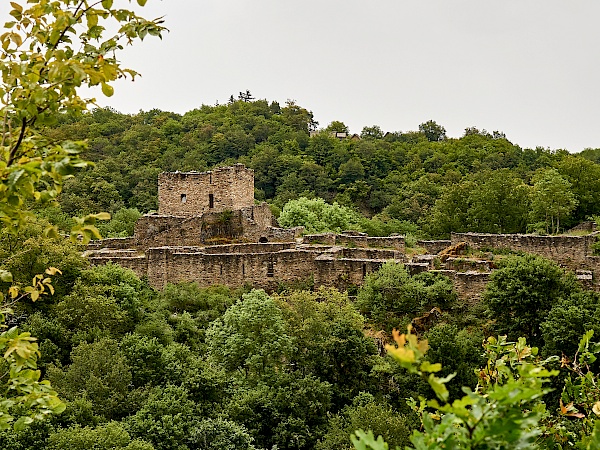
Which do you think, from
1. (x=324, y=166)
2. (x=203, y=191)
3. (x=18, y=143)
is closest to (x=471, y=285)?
(x=203, y=191)

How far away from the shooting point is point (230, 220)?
26.1 m

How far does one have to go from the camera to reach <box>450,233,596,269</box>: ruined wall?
71.2 feet

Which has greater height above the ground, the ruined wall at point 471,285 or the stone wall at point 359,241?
the stone wall at point 359,241

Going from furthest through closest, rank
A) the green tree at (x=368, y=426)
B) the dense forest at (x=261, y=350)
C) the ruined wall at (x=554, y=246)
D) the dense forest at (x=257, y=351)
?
the ruined wall at (x=554, y=246) < the dense forest at (x=257, y=351) < the dense forest at (x=261, y=350) < the green tree at (x=368, y=426)

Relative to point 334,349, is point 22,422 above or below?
above

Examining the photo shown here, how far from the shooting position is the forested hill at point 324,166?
113ft

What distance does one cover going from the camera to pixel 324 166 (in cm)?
5778

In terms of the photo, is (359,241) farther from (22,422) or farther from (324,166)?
(324,166)

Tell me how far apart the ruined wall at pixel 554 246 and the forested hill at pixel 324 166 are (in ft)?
30.6

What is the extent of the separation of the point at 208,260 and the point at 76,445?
36.6 ft

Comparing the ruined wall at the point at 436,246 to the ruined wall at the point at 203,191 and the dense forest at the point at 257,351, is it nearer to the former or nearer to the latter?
the dense forest at the point at 257,351

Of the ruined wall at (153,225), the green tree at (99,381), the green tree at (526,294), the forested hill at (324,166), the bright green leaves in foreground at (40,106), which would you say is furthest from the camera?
the forested hill at (324,166)

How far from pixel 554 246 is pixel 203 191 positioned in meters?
13.0

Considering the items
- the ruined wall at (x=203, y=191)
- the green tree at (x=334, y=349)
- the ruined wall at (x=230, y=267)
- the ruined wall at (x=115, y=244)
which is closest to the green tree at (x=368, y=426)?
the green tree at (x=334, y=349)
